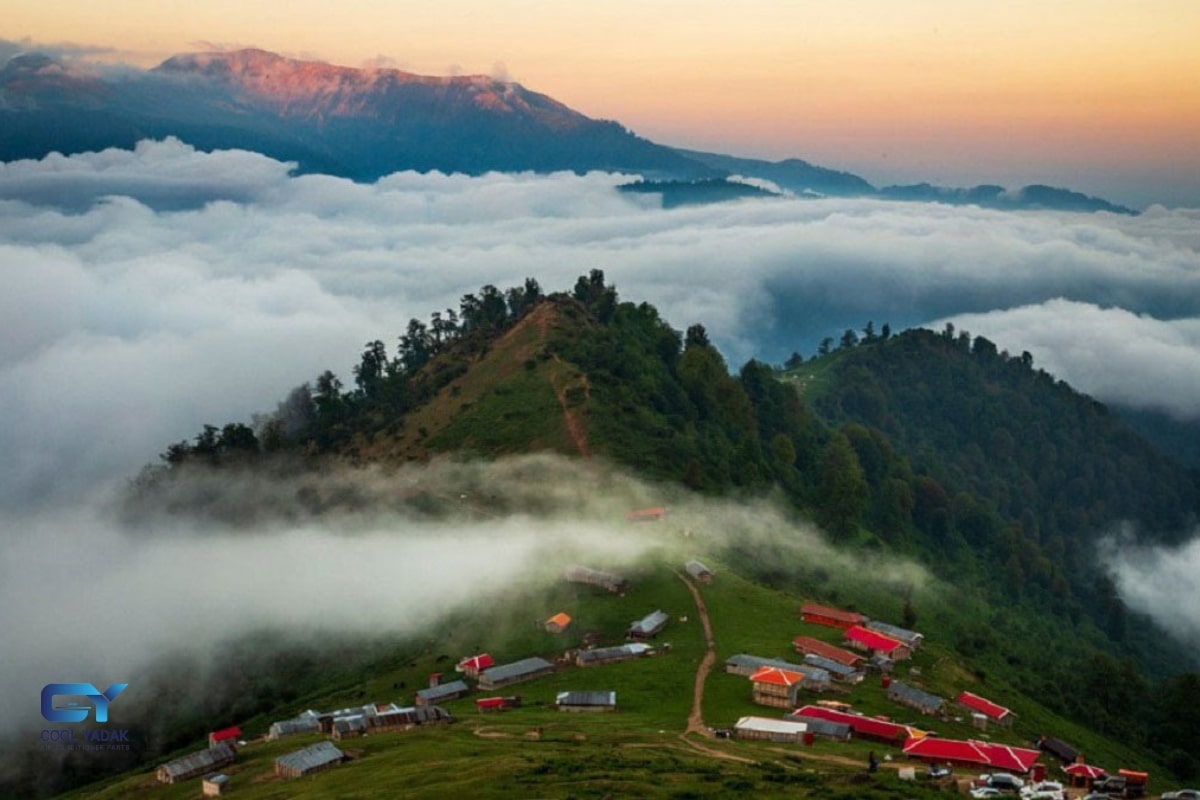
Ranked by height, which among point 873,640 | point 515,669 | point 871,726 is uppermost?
point 871,726

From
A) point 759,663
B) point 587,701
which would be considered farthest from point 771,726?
point 587,701

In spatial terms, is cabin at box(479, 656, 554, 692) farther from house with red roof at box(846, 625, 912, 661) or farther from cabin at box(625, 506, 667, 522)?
cabin at box(625, 506, 667, 522)

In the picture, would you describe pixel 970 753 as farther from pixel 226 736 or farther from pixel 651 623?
pixel 226 736

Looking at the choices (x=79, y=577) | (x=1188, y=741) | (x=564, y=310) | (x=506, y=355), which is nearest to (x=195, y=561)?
(x=79, y=577)

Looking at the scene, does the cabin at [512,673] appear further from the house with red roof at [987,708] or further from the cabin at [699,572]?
the house with red roof at [987,708]

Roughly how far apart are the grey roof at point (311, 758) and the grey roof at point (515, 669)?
807 inches

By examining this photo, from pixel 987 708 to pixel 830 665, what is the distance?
1308 cm

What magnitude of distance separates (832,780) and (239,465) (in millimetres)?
140918

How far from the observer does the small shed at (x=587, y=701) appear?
258ft

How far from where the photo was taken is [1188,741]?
10931 cm

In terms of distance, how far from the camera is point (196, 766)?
7406 cm

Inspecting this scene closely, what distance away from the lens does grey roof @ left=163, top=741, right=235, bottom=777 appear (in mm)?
74000

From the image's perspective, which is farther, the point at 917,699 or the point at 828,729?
the point at 917,699

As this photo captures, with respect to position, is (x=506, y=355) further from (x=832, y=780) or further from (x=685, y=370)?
(x=832, y=780)
